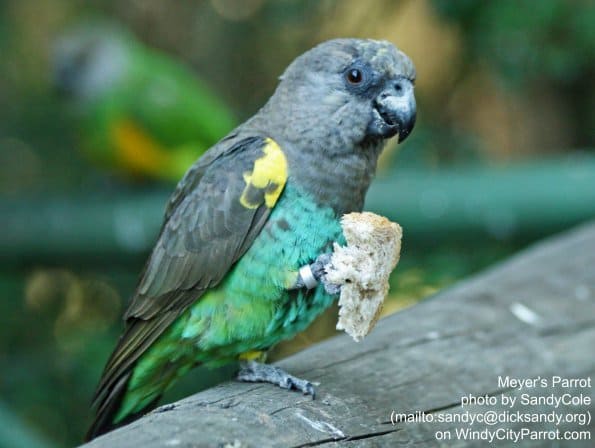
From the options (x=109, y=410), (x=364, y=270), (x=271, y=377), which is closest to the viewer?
(x=364, y=270)

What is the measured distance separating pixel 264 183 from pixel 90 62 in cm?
292

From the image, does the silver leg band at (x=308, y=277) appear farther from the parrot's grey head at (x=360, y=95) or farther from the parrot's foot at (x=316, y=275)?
the parrot's grey head at (x=360, y=95)

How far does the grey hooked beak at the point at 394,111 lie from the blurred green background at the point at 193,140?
1.22 metres

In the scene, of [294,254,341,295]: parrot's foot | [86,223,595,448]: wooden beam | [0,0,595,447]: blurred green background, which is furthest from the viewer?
[0,0,595,447]: blurred green background

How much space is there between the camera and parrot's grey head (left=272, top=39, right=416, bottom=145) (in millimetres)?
2318

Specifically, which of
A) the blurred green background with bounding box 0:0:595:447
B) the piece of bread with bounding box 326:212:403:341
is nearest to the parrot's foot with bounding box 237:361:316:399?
the piece of bread with bounding box 326:212:403:341

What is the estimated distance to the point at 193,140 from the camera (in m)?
4.58

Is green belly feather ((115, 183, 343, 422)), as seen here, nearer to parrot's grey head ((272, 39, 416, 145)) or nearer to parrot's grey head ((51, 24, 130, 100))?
parrot's grey head ((272, 39, 416, 145))

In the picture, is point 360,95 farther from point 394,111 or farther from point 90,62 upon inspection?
point 90,62

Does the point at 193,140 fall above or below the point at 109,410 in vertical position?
above

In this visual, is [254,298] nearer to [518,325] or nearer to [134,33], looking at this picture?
[518,325]

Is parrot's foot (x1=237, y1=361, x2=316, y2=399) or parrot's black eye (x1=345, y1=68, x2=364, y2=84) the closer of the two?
parrot's foot (x1=237, y1=361, x2=316, y2=399)

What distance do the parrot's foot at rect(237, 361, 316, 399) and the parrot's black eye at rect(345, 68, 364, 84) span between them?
33.0 inches

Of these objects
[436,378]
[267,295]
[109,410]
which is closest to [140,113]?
[109,410]
